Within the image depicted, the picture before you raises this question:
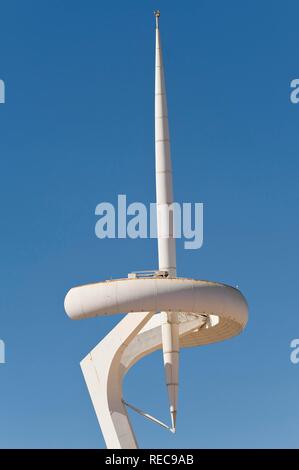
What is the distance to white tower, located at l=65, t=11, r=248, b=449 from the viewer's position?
122 m

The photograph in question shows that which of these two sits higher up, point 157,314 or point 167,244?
point 167,244

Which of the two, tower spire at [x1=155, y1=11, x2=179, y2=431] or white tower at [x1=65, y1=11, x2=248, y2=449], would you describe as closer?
white tower at [x1=65, y1=11, x2=248, y2=449]

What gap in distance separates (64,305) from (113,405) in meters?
8.36

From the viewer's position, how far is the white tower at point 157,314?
12238 centimetres

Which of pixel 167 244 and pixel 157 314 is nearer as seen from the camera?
pixel 167 244

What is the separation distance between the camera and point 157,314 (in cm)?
13388

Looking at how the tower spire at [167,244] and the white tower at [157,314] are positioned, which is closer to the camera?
the white tower at [157,314]

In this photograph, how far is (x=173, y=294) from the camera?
12238 centimetres
